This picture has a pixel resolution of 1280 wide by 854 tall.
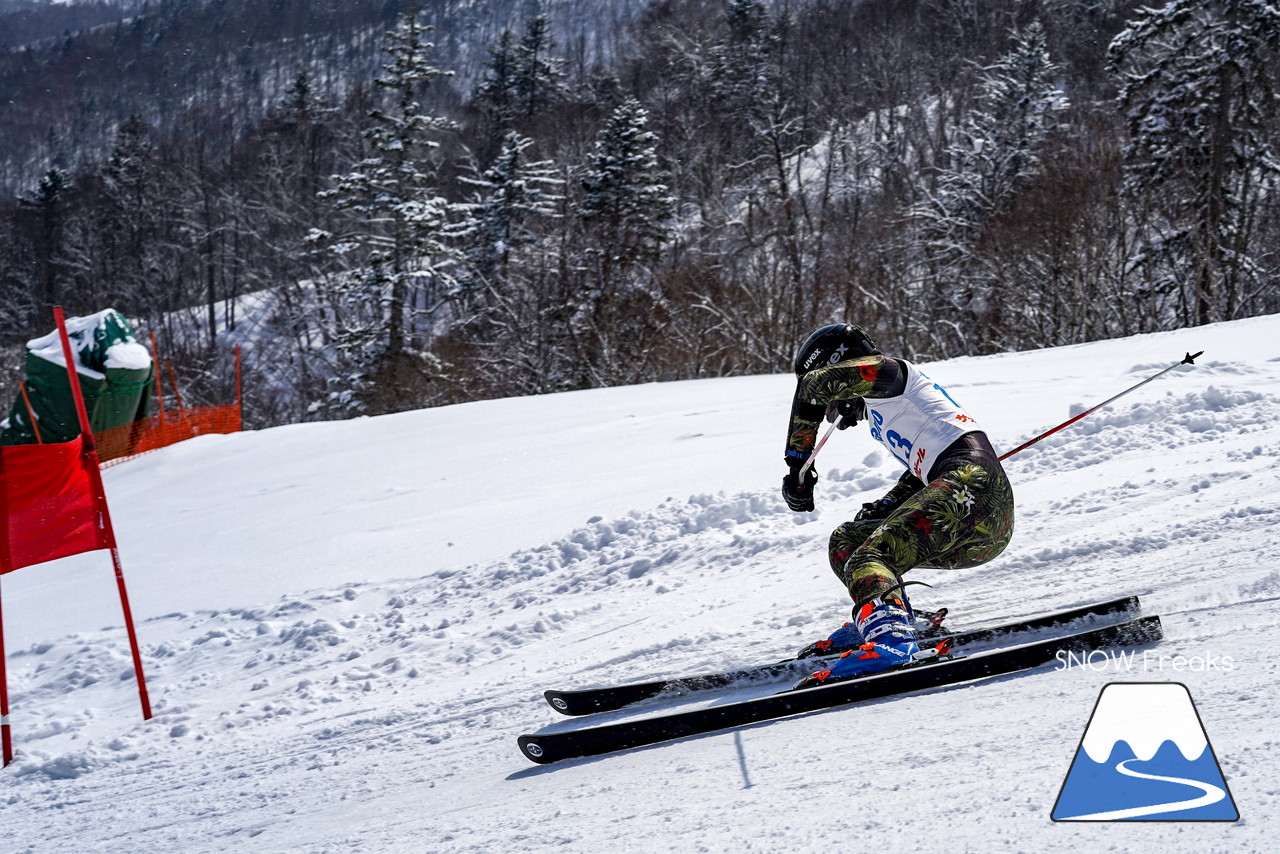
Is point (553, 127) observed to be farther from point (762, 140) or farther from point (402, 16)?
point (402, 16)

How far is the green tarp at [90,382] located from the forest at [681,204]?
950 cm

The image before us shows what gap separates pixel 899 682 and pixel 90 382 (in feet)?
58.9

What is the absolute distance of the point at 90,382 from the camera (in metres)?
17.4

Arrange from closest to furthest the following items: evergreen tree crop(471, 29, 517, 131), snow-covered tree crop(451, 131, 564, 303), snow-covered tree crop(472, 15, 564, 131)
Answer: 1. snow-covered tree crop(451, 131, 564, 303)
2. evergreen tree crop(471, 29, 517, 131)
3. snow-covered tree crop(472, 15, 564, 131)

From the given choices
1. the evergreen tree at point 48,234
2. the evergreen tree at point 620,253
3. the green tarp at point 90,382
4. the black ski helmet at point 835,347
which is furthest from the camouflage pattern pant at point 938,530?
the evergreen tree at point 48,234

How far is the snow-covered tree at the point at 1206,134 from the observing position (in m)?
19.2

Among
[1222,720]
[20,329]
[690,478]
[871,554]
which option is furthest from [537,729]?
[20,329]

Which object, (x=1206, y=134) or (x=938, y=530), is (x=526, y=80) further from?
(x=938, y=530)

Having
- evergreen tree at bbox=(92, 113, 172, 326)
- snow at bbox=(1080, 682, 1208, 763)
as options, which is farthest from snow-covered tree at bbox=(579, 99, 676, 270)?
evergreen tree at bbox=(92, 113, 172, 326)

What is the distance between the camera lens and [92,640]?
Result: 6.76 m

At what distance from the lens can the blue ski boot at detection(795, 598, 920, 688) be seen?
3576 millimetres

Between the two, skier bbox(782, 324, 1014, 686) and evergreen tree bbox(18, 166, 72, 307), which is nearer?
skier bbox(782, 324, 1014, 686)

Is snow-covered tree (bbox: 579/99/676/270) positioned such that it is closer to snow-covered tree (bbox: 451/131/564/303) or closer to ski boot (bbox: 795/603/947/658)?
snow-covered tree (bbox: 451/131/564/303)
